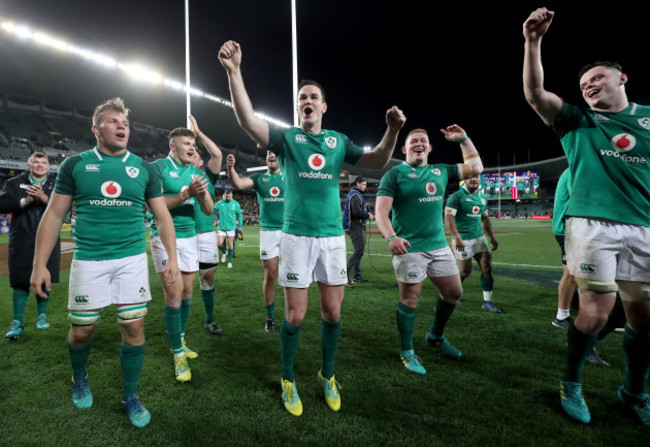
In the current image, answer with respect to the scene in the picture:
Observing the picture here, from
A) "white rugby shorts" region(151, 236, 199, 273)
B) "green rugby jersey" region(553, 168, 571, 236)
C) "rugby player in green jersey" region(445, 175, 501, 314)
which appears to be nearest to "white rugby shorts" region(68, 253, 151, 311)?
"white rugby shorts" region(151, 236, 199, 273)

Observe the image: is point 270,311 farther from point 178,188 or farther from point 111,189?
point 111,189

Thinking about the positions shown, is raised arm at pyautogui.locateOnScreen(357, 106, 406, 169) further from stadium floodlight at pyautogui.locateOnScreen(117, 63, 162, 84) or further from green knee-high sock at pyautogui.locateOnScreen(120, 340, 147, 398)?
stadium floodlight at pyautogui.locateOnScreen(117, 63, 162, 84)

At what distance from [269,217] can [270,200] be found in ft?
0.86

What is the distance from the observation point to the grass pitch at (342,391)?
2387mm

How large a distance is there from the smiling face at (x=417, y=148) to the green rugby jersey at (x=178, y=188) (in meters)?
2.57

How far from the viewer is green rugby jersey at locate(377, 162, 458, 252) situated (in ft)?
12.1

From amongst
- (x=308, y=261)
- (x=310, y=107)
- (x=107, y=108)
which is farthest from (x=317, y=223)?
(x=107, y=108)

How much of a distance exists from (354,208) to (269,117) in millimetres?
46317

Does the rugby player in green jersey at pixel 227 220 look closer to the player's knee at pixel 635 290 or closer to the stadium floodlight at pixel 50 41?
the player's knee at pixel 635 290

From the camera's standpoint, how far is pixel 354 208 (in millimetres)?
8172

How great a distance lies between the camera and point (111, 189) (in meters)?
2.59

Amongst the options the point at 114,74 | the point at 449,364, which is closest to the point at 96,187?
the point at 449,364

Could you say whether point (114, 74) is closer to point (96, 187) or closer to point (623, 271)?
point (96, 187)

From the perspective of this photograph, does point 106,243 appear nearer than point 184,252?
Yes
